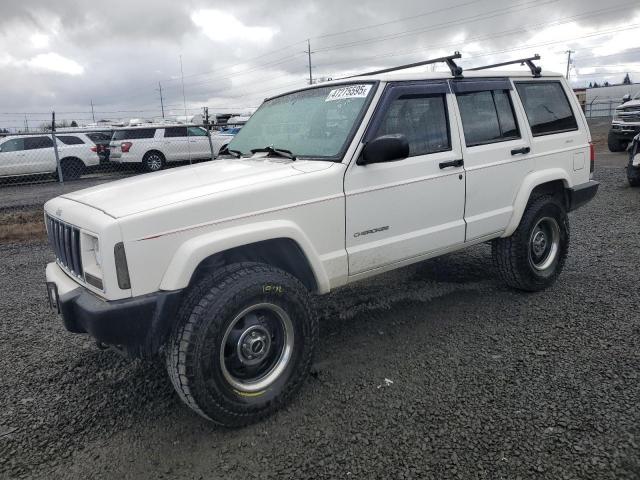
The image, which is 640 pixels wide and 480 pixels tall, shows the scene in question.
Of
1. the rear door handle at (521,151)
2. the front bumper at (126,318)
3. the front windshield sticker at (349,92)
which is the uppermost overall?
the front windshield sticker at (349,92)

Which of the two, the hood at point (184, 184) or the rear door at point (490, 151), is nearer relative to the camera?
the hood at point (184, 184)

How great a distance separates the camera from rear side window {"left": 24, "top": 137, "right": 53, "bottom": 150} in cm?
1545

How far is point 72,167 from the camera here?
1648 centimetres

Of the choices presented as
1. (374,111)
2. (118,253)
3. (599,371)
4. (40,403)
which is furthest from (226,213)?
(599,371)

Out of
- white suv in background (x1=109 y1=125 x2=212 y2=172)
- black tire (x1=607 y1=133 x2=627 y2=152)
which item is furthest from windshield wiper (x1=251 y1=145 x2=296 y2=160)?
black tire (x1=607 y1=133 x2=627 y2=152)

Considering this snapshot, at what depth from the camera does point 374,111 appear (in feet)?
11.2

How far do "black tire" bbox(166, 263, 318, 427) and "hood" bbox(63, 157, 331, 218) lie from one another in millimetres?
490

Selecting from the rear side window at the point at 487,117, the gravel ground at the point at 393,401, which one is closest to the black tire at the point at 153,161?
the gravel ground at the point at 393,401

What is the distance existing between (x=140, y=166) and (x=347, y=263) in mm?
15528

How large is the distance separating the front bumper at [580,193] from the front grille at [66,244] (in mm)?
4317

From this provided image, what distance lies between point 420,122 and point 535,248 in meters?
1.88

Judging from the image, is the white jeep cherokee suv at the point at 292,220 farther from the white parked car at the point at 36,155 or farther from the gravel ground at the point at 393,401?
the white parked car at the point at 36,155

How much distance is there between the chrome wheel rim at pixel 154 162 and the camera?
16.9m

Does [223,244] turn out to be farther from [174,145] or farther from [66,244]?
[174,145]
